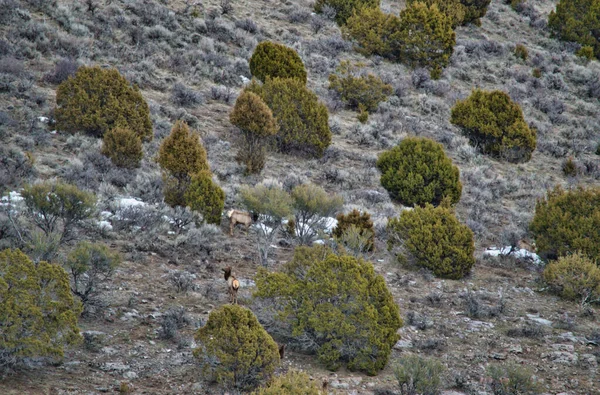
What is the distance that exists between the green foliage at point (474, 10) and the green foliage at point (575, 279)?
2194cm

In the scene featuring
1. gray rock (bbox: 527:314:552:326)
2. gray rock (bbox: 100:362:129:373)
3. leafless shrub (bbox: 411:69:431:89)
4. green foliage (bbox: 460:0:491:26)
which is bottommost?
gray rock (bbox: 100:362:129:373)

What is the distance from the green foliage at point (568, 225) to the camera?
12.4m

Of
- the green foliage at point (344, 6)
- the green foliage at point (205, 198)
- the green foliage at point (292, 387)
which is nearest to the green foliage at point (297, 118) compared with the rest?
the green foliage at point (205, 198)

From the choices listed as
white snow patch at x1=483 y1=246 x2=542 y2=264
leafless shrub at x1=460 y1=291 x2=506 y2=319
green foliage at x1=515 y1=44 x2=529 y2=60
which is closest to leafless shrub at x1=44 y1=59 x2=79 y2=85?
white snow patch at x1=483 y1=246 x2=542 y2=264

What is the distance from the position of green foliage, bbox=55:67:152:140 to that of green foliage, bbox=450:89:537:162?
9.98 m

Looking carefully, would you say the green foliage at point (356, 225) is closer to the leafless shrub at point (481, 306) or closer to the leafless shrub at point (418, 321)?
the leafless shrub at point (481, 306)

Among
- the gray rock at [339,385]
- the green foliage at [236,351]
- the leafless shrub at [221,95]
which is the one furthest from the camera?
the leafless shrub at [221,95]

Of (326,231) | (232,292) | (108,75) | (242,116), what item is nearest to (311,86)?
(242,116)

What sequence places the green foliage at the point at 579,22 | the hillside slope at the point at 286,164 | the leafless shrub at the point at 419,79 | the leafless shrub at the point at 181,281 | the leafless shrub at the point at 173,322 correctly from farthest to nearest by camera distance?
the green foliage at the point at 579,22 → the leafless shrub at the point at 419,79 → the leafless shrub at the point at 181,281 → the hillside slope at the point at 286,164 → the leafless shrub at the point at 173,322

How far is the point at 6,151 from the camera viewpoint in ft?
42.0

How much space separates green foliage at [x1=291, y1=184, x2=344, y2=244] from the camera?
11.8 m

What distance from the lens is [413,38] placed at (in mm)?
25875

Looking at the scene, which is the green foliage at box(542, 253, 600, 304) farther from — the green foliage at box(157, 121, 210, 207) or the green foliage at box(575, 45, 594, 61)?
the green foliage at box(575, 45, 594, 61)

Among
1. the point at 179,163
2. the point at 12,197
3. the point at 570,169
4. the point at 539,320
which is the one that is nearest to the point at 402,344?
the point at 539,320
